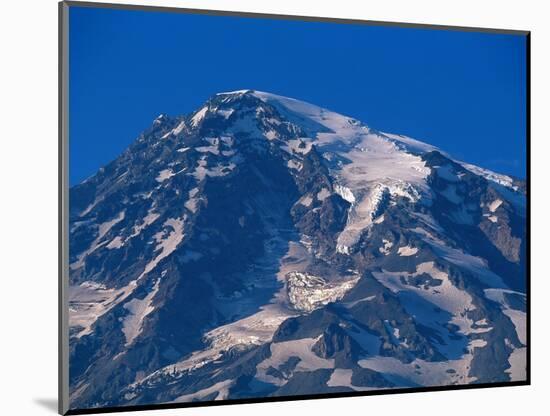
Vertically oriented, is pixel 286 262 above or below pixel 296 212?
below

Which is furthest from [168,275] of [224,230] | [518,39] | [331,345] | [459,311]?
[518,39]

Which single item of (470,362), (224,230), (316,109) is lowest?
(470,362)

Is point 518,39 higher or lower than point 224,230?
higher

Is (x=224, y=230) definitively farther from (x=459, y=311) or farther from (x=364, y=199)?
(x=459, y=311)

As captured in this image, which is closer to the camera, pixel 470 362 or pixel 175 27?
pixel 175 27
